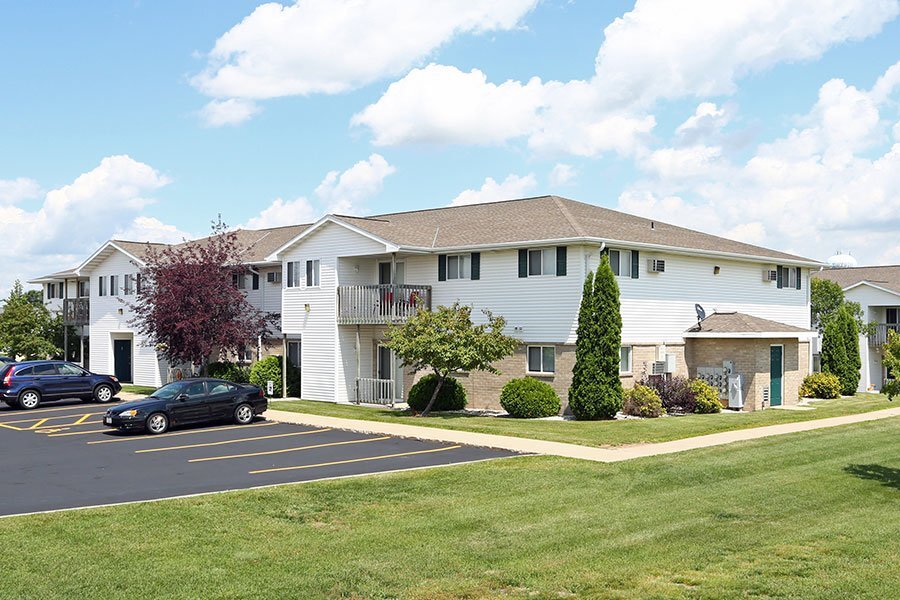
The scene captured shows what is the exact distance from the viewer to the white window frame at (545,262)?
28812mm

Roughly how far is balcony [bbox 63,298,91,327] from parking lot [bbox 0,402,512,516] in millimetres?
22418

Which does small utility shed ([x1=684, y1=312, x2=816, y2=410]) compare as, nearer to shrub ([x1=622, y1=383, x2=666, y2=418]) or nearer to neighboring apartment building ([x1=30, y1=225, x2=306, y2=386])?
shrub ([x1=622, y1=383, x2=666, y2=418])

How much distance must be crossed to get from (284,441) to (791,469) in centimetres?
1175

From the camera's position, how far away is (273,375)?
3562cm

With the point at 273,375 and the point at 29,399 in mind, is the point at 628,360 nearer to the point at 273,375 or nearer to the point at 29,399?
the point at 273,375

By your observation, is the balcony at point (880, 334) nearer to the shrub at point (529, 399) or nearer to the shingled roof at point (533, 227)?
the shingled roof at point (533, 227)

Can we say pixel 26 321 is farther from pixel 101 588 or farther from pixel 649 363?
pixel 101 588

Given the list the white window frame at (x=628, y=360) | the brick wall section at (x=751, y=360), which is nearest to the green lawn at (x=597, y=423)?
the brick wall section at (x=751, y=360)

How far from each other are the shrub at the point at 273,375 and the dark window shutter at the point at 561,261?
1281 cm

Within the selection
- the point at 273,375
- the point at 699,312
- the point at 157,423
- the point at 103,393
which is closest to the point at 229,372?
the point at 273,375

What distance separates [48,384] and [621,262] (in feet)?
66.0

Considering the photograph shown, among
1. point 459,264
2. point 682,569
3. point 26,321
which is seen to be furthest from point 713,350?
point 26,321

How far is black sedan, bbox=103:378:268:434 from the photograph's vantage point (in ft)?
76.9

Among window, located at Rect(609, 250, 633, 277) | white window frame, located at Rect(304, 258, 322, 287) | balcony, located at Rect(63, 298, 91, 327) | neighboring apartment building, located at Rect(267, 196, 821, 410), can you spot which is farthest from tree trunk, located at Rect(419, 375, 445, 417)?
balcony, located at Rect(63, 298, 91, 327)
